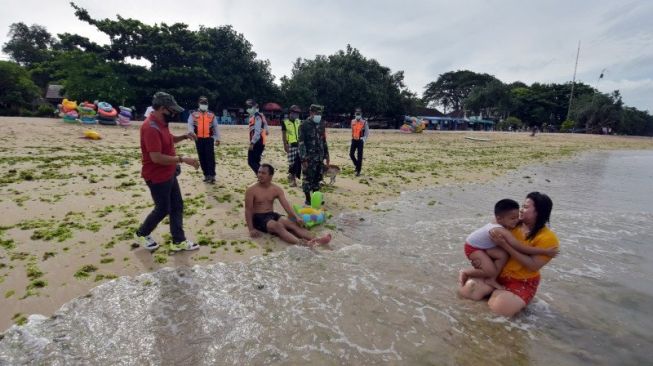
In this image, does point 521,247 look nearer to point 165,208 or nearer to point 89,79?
point 165,208

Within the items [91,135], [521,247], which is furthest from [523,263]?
[91,135]

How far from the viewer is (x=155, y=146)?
194 inches

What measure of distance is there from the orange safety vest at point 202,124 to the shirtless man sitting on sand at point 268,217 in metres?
3.79

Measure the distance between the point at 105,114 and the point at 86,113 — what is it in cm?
100

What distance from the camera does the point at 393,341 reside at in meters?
3.84

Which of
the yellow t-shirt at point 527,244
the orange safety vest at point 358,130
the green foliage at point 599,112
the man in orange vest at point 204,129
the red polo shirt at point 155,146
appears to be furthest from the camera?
the green foliage at point 599,112

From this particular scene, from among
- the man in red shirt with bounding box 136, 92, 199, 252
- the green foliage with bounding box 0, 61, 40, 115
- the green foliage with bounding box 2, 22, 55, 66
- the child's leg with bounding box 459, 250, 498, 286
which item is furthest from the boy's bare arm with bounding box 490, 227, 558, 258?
the green foliage with bounding box 2, 22, 55, 66

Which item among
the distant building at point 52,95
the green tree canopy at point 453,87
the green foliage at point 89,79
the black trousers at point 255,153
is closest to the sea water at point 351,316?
the black trousers at point 255,153

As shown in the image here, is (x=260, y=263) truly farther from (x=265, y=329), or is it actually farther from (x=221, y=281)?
(x=265, y=329)

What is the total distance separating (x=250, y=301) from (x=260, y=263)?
110 centimetres

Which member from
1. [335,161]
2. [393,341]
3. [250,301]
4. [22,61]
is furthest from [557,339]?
[22,61]

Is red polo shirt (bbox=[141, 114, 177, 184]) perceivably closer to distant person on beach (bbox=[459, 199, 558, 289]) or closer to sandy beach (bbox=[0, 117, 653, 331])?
sandy beach (bbox=[0, 117, 653, 331])

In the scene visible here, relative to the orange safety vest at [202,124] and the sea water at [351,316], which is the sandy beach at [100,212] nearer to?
the sea water at [351,316]

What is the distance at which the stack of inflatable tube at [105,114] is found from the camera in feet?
75.3
